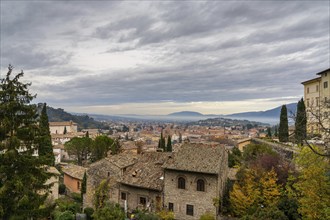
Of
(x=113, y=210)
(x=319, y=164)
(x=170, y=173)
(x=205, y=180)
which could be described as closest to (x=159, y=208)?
(x=170, y=173)

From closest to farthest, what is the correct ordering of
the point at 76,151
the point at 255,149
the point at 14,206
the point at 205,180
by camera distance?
the point at 14,206 < the point at 205,180 < the point at 255,149 < the point at 76,151

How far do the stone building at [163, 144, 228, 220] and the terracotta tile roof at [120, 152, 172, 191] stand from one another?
4.85ft

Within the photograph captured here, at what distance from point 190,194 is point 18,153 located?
15859 millimetres

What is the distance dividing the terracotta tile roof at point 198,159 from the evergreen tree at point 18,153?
1325cm

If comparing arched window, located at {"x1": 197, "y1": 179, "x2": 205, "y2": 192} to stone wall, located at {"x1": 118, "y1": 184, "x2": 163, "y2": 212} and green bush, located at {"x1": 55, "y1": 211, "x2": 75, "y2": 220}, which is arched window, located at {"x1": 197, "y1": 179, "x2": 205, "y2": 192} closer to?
stone wall, located at {"x1": 118, "y1": 184, "x2": 163, "y2": 212}

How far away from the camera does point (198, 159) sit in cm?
2544

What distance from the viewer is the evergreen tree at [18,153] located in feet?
44.1

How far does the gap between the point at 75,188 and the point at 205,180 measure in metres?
24.4

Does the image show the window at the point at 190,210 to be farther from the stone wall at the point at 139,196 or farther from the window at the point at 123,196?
the window at the point at 123,196

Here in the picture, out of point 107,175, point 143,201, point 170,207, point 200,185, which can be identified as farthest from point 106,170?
point 200,185

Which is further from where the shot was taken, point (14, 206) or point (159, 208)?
point (159, 208)

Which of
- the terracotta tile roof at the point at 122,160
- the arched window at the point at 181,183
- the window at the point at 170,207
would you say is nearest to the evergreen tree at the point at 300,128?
the arched window at the point at 181,183

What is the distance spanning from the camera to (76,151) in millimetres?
55812

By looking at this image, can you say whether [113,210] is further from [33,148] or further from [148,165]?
[148,165]
